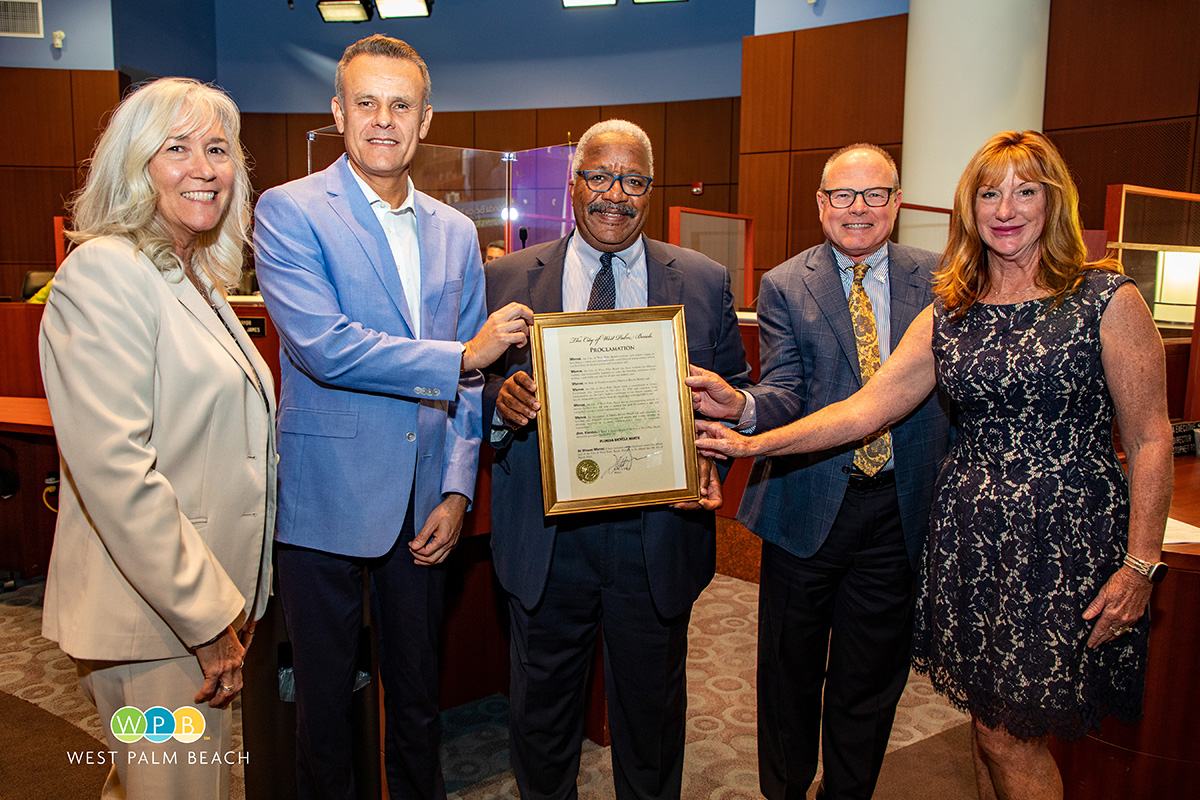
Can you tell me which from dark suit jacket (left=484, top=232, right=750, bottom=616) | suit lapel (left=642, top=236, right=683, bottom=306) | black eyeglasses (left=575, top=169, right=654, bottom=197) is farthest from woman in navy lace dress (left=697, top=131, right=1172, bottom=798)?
black eyeglasses (left=575, top=169, right=654, bottom=197)

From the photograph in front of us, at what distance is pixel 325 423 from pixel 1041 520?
156 centimetres

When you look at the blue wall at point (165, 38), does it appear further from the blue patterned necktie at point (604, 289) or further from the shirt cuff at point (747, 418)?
the shirt cuff at point (747, 418)

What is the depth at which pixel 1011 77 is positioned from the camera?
6.02 metres

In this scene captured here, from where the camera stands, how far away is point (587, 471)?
176 centimetres

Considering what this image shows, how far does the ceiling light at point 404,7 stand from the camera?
8.74m

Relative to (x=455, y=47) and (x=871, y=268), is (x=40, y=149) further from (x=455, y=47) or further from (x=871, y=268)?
(x=871, y=268)

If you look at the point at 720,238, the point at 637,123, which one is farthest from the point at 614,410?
the point at 637,123

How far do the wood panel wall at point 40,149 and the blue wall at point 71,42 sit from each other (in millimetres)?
128

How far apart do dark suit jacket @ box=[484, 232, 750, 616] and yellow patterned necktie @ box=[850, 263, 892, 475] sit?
34 centimetres

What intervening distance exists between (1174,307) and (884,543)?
11.9 ft

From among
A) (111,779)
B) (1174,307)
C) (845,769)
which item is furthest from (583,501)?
(1174,307)

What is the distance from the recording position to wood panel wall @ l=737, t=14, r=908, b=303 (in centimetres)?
782

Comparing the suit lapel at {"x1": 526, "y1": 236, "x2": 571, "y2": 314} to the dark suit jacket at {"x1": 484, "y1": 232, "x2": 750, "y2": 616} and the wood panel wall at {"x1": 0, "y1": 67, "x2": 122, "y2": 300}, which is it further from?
the wood panel wall at {"x1": 0, "y1": 67, "x2": 122, "y2": 300}

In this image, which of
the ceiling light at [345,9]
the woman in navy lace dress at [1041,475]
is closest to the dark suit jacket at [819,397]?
the woman in navy lace dress at [1041,475]
